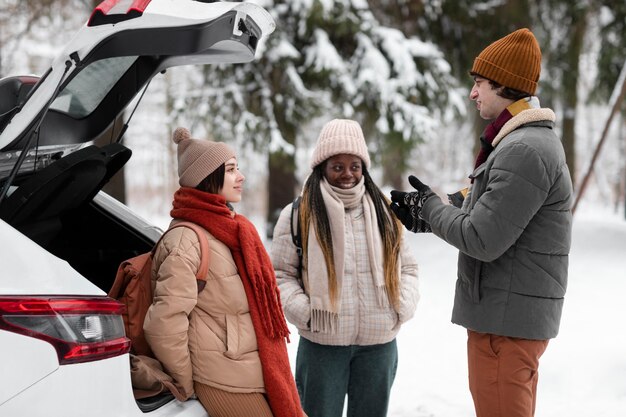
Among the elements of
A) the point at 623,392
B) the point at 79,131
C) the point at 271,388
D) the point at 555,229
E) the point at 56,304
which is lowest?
the point at 623,392

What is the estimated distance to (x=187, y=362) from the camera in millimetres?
2500

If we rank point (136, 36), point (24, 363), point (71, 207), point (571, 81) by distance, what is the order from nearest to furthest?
point (24, 363)
point (136, 36)
point (71, 207)
point (571, 81)

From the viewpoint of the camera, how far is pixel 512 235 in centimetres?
258

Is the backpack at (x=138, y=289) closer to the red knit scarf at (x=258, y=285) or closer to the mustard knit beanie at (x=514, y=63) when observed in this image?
the red knit scarf at (x=258, y=285)

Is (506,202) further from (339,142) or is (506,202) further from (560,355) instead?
(560,355)

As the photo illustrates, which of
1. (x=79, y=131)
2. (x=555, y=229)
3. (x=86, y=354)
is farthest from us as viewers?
(x=79, y=131)

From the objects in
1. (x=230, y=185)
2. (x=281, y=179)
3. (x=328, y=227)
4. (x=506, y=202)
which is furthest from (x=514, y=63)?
(x=281, y=179)

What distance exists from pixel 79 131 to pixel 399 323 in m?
1.82

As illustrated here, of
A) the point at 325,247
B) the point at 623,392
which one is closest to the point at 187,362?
the point at 325,247

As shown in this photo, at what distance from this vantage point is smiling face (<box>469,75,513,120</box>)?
9.21ft

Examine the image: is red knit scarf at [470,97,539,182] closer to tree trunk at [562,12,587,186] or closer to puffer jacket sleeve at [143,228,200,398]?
puffer jacket sleeve at [143,228,200,398]

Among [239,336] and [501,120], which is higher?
[501,120]

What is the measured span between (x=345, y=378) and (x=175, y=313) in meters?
1.23

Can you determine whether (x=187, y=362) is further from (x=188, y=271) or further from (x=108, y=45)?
(x=108, y=45)
